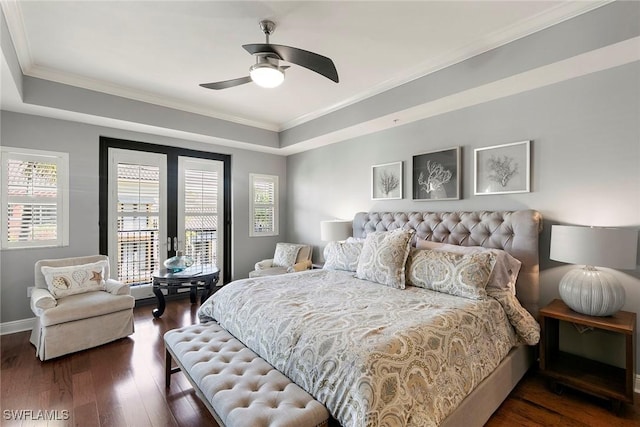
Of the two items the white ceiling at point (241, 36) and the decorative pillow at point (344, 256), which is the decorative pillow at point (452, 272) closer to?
the decorative pillow at point (344, 256)

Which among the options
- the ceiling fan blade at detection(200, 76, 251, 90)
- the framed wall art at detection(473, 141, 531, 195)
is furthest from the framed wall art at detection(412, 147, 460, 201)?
the ceiling fan blade at detection(200, 76, 251, 90)

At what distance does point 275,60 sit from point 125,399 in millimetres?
2713

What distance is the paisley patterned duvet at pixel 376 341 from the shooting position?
1.37 metres

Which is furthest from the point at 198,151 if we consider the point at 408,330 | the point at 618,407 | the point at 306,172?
the point at 618,407

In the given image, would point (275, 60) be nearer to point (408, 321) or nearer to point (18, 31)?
point (408, 321)

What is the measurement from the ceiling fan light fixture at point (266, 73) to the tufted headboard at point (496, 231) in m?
2.18

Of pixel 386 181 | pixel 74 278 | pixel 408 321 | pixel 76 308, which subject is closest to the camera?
pixel 408 321

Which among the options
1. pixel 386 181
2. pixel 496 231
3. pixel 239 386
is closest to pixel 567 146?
pixel 496 231

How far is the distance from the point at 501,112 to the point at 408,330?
2456 millimetres

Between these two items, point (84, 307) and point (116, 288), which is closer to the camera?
point (84, 307)

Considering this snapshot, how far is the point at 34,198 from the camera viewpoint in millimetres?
3479

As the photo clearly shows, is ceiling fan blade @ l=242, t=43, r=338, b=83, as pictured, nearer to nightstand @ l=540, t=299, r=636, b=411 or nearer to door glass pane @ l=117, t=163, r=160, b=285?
nightstand @ l=540, t=299, r=636, b=411

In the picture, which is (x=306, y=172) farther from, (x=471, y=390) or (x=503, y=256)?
(x=471, y=390)

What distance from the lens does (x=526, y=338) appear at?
2260 millimetres
